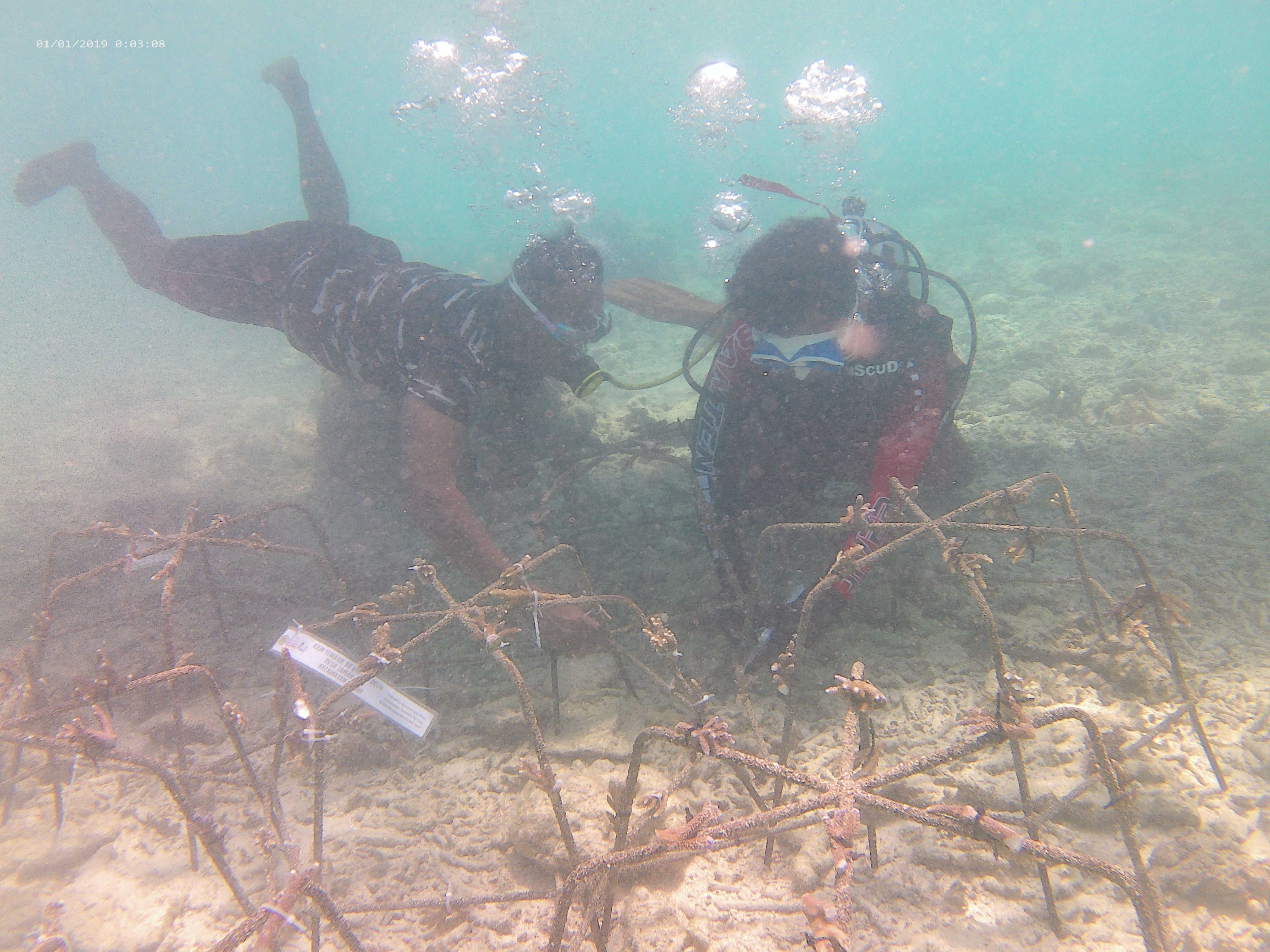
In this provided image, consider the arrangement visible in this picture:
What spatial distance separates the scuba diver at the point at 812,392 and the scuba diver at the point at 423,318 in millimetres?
1097

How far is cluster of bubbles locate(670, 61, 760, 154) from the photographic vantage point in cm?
2992

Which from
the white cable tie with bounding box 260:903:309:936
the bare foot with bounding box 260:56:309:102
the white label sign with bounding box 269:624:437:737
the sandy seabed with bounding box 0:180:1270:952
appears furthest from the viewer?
the bare foot with bounding box 260:56:309:102

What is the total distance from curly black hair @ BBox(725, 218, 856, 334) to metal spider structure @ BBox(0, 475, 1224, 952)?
1256 mm

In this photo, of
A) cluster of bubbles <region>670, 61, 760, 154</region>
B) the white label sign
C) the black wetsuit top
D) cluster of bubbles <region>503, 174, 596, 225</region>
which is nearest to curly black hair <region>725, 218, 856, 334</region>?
the black wetsuit top

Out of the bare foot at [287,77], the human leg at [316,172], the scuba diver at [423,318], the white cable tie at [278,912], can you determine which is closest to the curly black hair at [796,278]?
the scuba diver at [423,318]

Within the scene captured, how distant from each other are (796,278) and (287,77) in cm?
840

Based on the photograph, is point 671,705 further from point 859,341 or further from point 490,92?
point 490,92

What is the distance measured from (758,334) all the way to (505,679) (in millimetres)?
2567

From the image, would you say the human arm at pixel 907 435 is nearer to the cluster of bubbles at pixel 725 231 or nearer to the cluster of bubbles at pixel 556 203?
the cluster of bubbles at pixel 725 231

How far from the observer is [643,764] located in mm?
2539

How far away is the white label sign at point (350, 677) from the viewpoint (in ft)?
5.24

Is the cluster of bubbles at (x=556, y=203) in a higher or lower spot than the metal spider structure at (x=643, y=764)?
lower

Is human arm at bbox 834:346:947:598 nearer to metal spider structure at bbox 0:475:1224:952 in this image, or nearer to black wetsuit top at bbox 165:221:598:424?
metal spider structure at bbox 0:475:1224:952

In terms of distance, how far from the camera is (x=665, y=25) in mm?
76438
